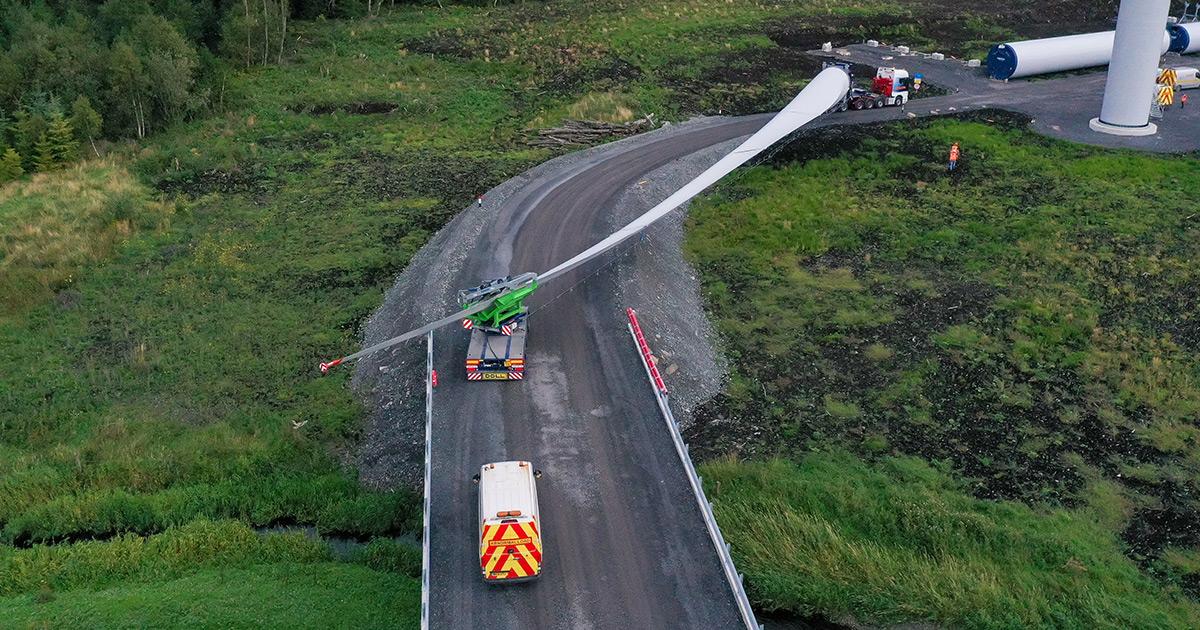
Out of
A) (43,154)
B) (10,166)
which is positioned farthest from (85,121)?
(10,166)

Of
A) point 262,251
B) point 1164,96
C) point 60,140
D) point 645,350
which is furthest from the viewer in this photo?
point 1164,96

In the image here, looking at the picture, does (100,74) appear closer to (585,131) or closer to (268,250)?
(268,250)

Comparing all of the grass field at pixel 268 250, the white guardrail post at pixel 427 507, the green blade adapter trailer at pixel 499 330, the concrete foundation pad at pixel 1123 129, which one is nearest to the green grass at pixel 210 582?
the grass field at pixel 268 250

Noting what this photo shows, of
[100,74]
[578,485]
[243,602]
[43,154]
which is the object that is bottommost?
[243,602]

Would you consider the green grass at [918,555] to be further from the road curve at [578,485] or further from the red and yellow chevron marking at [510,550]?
the red and yellow chevron marking at [510,550]

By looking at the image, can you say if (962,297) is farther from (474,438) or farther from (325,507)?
(325,507)

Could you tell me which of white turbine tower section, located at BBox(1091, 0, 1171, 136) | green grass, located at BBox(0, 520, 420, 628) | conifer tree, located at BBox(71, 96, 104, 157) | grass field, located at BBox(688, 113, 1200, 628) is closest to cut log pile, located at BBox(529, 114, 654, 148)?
grass field, located at BBox(688, 113, 1200, 628)

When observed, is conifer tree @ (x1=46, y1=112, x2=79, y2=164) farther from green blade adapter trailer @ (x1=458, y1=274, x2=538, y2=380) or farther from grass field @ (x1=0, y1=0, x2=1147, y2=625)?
green blade adapter trailer @ (x1=458, y1=274, x2=538, y2=380)
